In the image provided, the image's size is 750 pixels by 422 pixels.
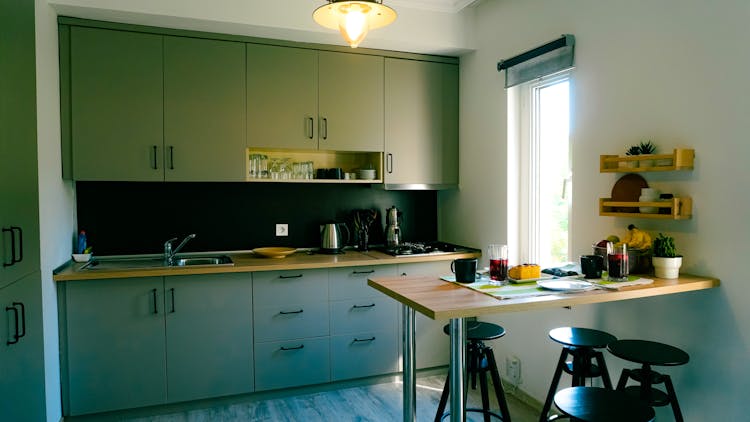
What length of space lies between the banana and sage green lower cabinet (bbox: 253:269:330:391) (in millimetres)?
1798

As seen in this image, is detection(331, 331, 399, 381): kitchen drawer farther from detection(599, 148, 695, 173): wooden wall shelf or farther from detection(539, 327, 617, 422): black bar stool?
detection(599, 148, 695, 173): wooden wall shelf

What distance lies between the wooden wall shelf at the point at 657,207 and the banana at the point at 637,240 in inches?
3.2

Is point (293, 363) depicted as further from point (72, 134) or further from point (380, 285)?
point (72, 134)

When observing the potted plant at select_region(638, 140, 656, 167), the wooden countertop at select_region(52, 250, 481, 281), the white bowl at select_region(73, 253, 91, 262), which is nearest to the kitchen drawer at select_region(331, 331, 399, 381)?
the wooden countertop at select_region(52, 250, 481, 281)

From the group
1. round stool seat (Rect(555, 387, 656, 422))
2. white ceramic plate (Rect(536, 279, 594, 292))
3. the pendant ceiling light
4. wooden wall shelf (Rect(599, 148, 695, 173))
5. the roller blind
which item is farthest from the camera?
the roller blind

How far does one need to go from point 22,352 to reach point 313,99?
2.21 metres

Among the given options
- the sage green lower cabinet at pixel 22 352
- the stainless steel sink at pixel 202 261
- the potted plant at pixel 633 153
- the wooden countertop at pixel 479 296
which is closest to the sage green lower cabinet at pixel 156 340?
the stainless steel sink at pixel 202 261

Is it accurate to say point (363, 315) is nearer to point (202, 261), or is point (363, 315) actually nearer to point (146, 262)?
point (202, 261)

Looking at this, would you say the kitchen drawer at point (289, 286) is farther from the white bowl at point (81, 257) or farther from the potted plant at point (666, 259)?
the potted plant at point (666, 259)

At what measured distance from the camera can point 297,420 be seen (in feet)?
10.1

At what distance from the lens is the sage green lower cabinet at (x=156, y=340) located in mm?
2979

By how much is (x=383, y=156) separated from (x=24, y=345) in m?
2.41

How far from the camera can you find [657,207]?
7.57 ft

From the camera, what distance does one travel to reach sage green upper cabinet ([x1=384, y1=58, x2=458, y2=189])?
3850 mm
